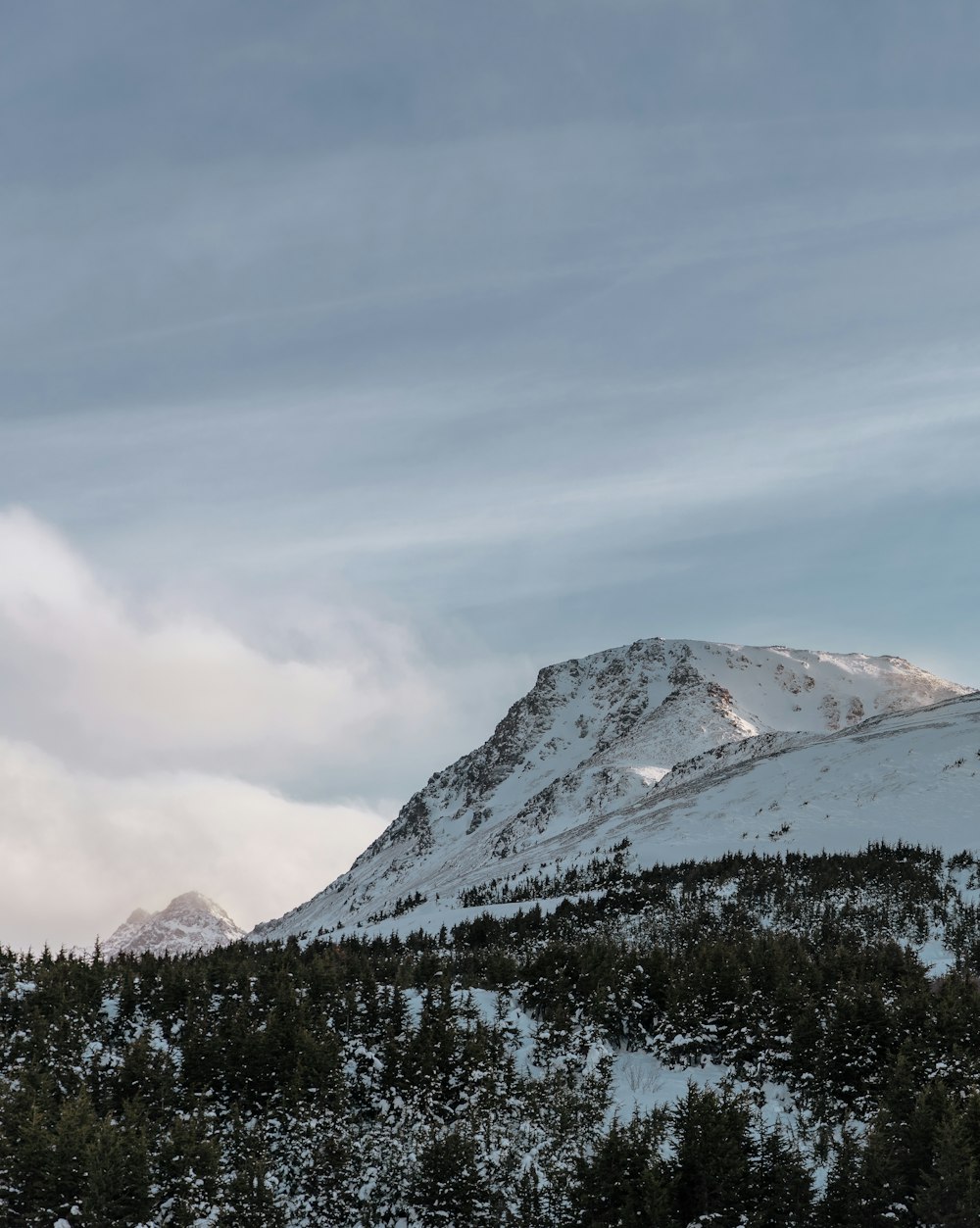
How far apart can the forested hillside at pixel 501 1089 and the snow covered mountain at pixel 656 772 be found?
25.3m

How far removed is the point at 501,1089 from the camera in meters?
22.7

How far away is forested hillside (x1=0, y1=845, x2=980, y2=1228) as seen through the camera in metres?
17.5

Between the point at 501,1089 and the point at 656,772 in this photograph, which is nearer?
the point at 501,1089

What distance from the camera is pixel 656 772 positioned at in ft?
367

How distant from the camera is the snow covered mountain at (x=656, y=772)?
200 feet

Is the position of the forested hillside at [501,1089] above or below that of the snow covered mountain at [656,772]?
below

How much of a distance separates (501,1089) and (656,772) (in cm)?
9141

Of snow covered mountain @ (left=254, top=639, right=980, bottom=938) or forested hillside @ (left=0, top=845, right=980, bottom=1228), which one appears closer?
forested hillside @ (left=0, top=845, right=980, bottom=1228)

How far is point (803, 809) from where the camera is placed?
58.4 metres

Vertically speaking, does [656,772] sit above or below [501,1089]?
above

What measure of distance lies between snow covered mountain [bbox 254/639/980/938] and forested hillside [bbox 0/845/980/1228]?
995 inches

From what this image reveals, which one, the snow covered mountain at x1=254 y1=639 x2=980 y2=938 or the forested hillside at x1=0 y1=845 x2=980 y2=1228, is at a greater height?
the snow covered mountain at x1=254 y1=639 x2=980 y2=938

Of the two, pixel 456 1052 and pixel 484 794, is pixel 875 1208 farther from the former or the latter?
pixel 484 794

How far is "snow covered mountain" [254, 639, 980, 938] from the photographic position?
6088 centimetres
